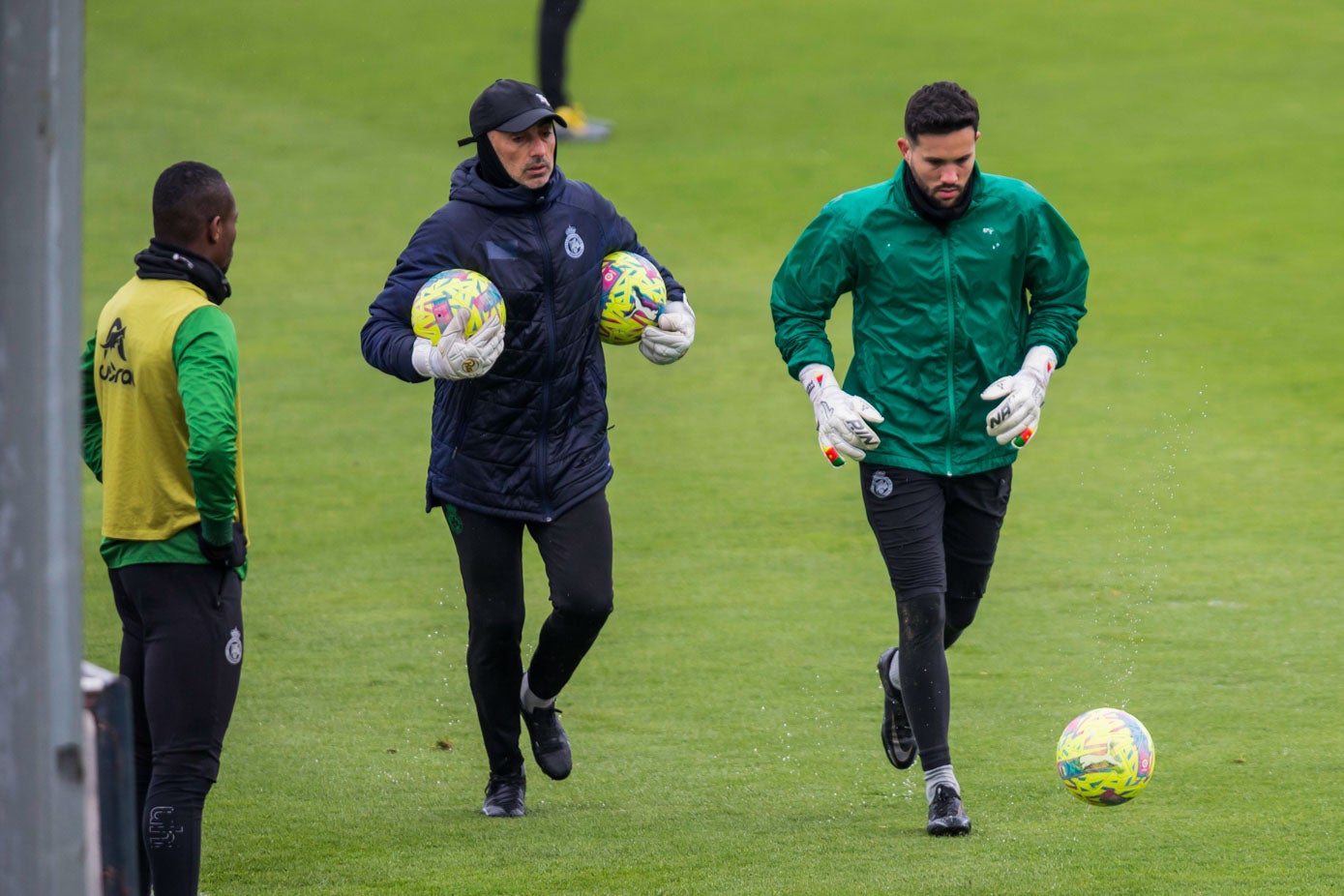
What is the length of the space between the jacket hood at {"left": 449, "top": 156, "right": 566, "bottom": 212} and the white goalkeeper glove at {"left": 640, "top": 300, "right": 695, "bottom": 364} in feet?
1.69

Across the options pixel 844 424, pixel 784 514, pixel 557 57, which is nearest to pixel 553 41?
pixel 557 57

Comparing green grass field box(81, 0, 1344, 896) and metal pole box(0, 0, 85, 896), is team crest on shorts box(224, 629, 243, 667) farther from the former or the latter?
metal pole box(0, 0, 85, 896)

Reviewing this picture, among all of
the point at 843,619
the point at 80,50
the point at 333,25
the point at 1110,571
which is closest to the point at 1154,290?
the point at 1110,571

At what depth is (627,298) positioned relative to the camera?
590cm

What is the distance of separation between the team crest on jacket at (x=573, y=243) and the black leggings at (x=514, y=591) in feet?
2.54

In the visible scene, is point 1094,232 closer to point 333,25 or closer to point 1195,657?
point 1195,657

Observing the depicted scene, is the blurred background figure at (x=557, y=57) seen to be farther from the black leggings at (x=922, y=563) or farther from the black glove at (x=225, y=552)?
the black glove at (x=225, y=552)

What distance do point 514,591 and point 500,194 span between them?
126cm

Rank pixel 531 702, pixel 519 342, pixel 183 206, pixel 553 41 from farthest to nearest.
Result: pixel 553 41, pixel 531 702, pixel 519 342, pixel 183 206

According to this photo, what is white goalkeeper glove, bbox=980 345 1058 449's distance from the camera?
5.65 m

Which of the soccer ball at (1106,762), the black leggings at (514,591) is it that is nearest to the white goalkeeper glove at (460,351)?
the black leggings at (514,591)

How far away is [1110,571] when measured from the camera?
8.80 meters

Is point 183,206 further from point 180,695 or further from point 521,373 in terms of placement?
point 521,373

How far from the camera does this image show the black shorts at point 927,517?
19.0 ft
